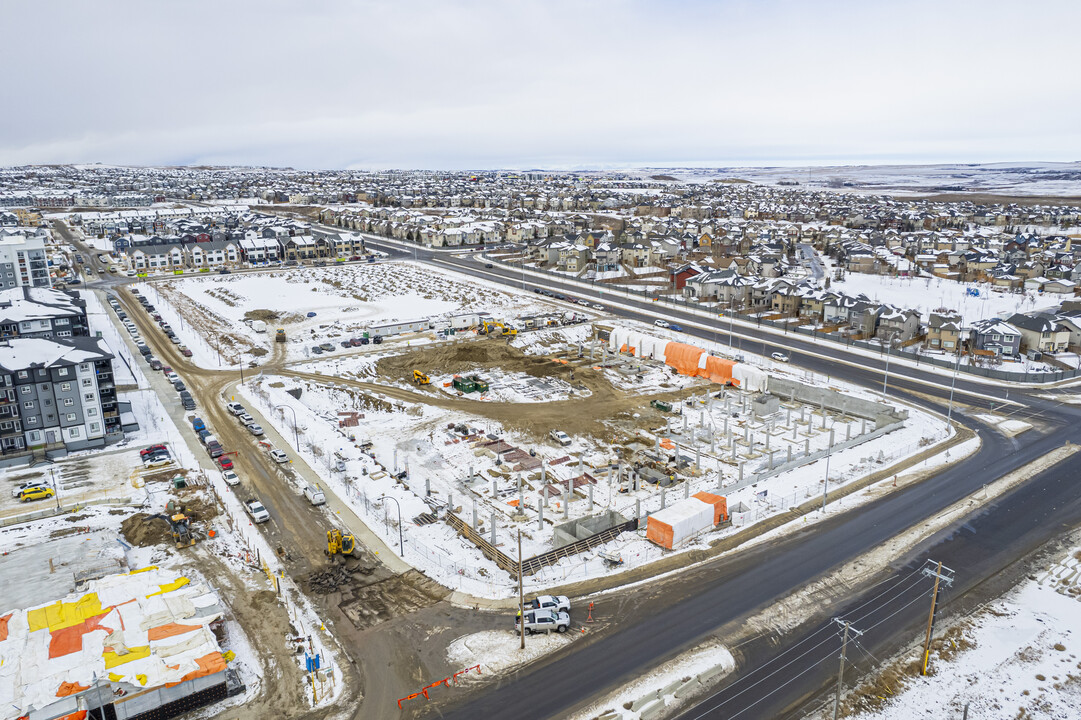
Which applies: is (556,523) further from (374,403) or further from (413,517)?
(374,403)

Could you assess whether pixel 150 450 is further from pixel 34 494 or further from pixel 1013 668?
pixel 1013 668

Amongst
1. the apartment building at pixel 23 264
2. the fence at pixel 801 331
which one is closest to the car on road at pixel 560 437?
the fence at pixel 801 331

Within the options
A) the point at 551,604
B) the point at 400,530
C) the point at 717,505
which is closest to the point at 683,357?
the point at 717,505

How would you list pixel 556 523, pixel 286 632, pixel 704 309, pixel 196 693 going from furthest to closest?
pixel 704 309
pixel 556 523
pixel 286 632
pixel 196 693

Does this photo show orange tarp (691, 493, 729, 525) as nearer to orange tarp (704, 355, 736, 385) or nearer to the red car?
orange tarp (704, 355, 736, 385)

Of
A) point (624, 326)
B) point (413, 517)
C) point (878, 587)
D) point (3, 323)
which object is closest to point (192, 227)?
point (3, 323)

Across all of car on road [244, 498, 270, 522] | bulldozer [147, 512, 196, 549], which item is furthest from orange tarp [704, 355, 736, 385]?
bulldozer [147, 512, 196, 549]

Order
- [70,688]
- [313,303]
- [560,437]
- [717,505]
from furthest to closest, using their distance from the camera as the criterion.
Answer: [313,303] → [560,437] → [717,505] → [70,688]
